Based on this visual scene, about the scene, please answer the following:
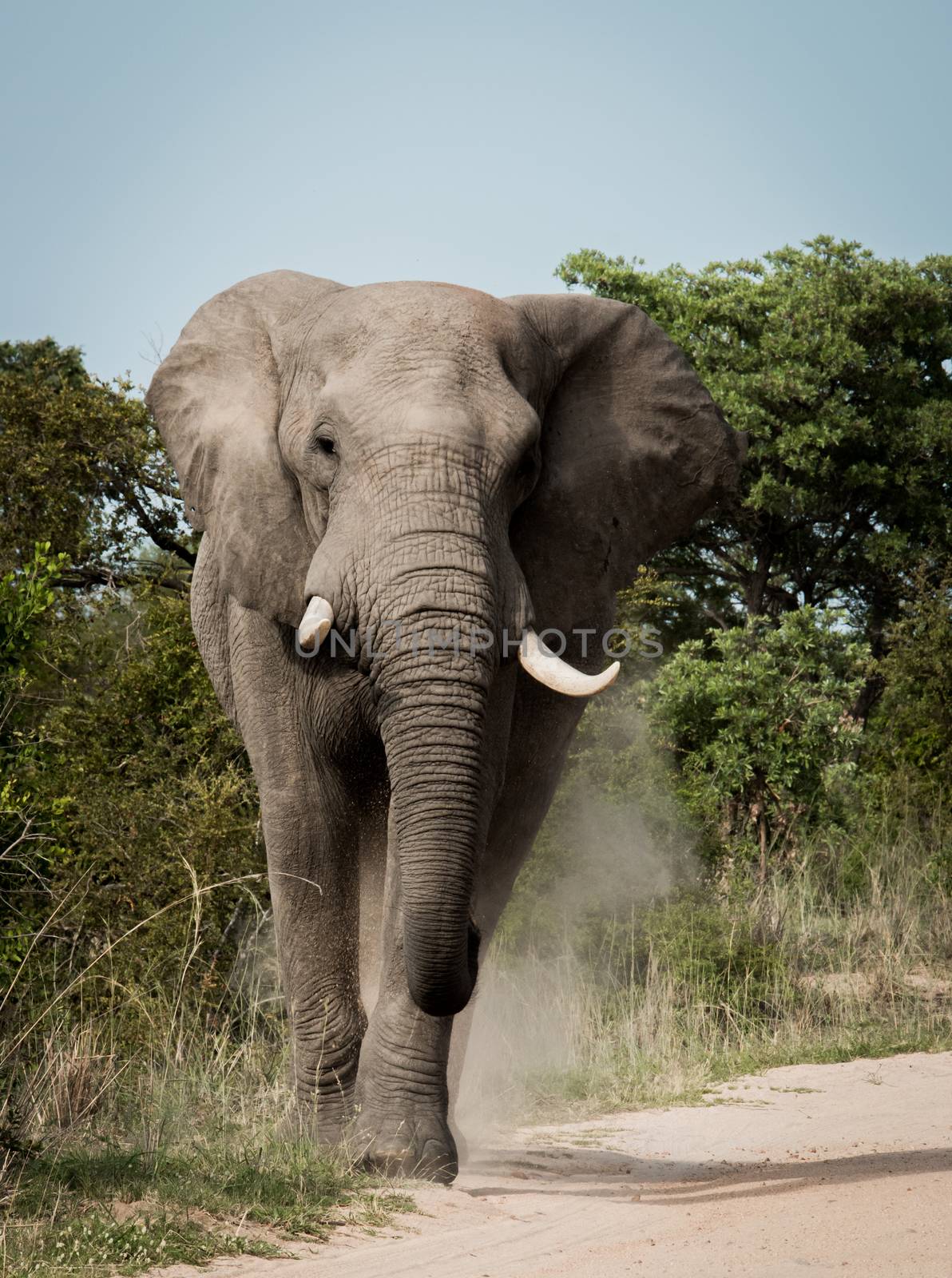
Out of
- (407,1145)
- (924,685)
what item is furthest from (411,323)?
(924,685)

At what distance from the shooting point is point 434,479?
571 centimetres

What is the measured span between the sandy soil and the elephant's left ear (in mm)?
2383

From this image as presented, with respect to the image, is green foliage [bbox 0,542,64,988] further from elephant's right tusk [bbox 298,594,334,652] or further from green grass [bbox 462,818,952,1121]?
green grass [bbox 462,818,952,1121]

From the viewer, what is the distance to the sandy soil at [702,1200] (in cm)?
440

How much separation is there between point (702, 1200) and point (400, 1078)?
1215 mm

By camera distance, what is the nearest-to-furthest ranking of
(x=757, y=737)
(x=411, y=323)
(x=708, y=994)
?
(x=411, y=323) → (x=708, y=994) → (x=757, y=737)

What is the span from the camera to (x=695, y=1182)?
20.5 feet

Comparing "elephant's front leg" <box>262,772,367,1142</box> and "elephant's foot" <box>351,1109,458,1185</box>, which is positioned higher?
"elephant's front leg" <box>262,772,367,1142</box>

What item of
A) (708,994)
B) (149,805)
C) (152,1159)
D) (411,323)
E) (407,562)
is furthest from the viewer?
(708,994)

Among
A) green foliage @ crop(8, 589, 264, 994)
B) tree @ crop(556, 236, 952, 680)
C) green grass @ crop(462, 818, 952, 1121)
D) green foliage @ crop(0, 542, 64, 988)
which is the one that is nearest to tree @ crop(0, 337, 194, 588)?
green foliage @ crop(8, 589, 264, 994)

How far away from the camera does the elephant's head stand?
18.4 ft

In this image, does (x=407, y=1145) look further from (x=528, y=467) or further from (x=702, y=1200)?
(x=528, y=467)

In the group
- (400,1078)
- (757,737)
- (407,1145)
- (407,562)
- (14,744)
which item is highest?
(757,737)

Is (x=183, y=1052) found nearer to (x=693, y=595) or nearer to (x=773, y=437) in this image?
(x=773, y=437)
